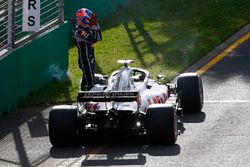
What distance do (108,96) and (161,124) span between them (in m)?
0.99

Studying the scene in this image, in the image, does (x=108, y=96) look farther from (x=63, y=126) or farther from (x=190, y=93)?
(x=190, y=93)

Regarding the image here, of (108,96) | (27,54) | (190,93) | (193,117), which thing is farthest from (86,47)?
(108,96)

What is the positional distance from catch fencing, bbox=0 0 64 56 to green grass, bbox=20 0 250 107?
1035mm

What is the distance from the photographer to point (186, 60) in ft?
68.9

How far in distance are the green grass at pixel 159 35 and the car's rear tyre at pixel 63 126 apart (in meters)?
3.27

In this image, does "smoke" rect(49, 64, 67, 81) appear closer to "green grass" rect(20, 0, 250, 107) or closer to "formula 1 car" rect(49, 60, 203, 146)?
"green grass" rect(20, 0, 250, 107)

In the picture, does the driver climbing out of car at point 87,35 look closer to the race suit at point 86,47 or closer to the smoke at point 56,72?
the race suit at point 86,47

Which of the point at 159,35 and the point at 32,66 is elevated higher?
the point at 159,35

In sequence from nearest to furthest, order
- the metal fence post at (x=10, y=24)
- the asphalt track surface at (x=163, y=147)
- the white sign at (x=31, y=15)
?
the asphalt track surface at (x=163, y=147)
the metal fence post at (x=10, y=24)
the white sign at (x=31, y=15)

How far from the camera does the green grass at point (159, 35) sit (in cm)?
2009

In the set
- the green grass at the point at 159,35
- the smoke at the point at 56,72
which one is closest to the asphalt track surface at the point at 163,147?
the green grass at the point at 159,35

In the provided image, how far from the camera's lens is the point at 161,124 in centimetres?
1470

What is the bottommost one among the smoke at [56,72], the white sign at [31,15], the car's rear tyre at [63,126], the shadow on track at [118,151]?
the shadow on track at [118,151]

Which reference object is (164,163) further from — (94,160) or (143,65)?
(143,65)
